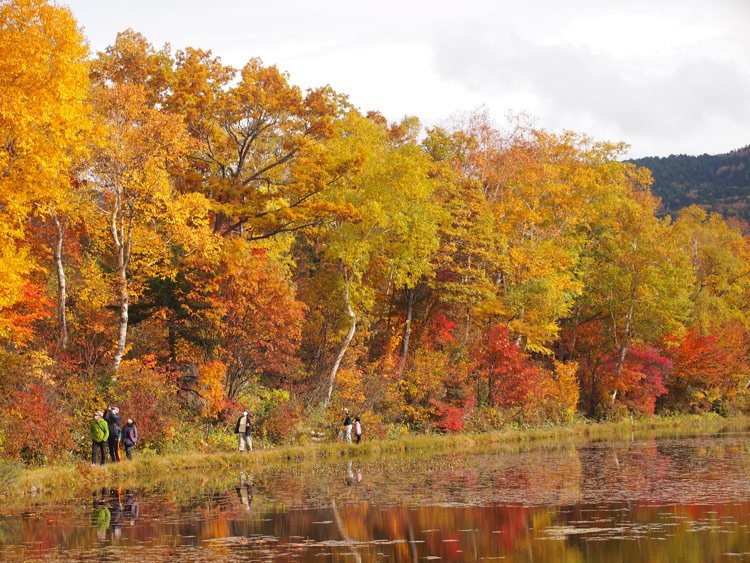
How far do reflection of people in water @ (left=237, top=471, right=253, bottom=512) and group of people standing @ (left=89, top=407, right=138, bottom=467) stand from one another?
3.99 metres

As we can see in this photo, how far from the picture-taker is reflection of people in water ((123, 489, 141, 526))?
2039 cm

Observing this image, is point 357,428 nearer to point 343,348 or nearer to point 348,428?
point 348,428

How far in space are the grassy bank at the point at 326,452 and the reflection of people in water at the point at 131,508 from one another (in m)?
2.28

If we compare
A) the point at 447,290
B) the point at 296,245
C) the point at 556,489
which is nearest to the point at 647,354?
the point at 447,290

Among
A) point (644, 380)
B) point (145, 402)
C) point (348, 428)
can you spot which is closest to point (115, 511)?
point (145, 402)

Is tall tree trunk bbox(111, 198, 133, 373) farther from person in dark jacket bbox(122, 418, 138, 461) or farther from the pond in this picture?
the pond

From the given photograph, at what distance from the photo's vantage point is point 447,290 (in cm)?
5050

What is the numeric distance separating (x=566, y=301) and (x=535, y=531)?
4063cm

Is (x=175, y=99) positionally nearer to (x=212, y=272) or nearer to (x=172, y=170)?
(x=172, y=170)

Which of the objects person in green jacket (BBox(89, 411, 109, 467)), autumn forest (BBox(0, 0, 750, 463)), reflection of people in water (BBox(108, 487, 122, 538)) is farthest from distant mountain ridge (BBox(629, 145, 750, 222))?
reflection of people in water (BBox(108, 487, 122, 538))

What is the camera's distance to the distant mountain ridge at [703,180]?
149375 millimetres

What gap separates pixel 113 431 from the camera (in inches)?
1176

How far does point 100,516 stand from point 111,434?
9432mm

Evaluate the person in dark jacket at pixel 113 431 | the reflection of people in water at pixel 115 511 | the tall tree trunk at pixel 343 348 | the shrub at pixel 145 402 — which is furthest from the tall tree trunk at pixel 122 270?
the tall tree trunk at pixel 343 348
